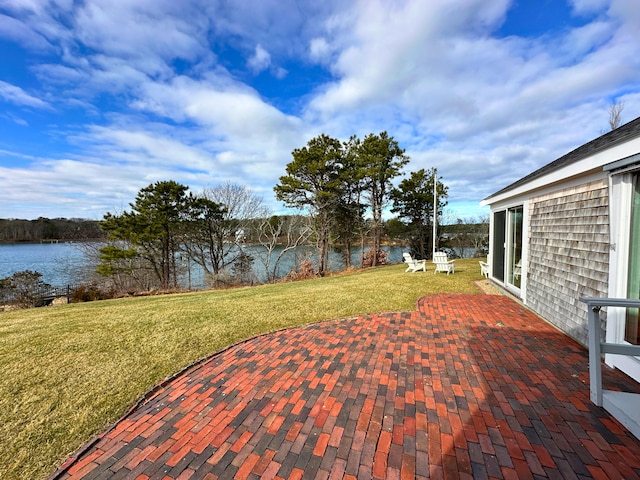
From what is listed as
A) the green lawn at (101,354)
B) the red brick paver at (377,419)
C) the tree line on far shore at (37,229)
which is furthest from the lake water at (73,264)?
the red brick paver at (377,419)

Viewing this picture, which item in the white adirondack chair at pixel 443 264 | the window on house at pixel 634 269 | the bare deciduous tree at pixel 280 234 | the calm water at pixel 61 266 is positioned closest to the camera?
the window on house at pixel 634 269

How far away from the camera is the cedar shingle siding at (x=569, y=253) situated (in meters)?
3.27

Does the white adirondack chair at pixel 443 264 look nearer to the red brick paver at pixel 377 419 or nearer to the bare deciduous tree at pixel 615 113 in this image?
the red brick paver at pixel 377 419

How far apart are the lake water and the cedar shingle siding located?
15.0 m

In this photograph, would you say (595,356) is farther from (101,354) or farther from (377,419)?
(101,354)

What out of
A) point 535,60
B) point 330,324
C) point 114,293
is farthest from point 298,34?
point 114,293

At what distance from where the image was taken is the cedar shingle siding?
3.27 metres

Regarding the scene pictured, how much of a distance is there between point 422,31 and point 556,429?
7.85 m

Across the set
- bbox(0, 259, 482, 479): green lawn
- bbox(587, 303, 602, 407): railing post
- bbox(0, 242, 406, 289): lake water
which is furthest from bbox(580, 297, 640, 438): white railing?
bbox(0, 242, 406, 289): lake water

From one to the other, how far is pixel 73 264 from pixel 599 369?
83.1ft

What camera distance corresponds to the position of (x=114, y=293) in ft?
45.0

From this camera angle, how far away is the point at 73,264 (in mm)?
18188

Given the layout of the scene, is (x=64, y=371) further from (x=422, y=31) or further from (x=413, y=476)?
(x=422, y=31)

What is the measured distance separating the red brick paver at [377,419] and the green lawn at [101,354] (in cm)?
35
